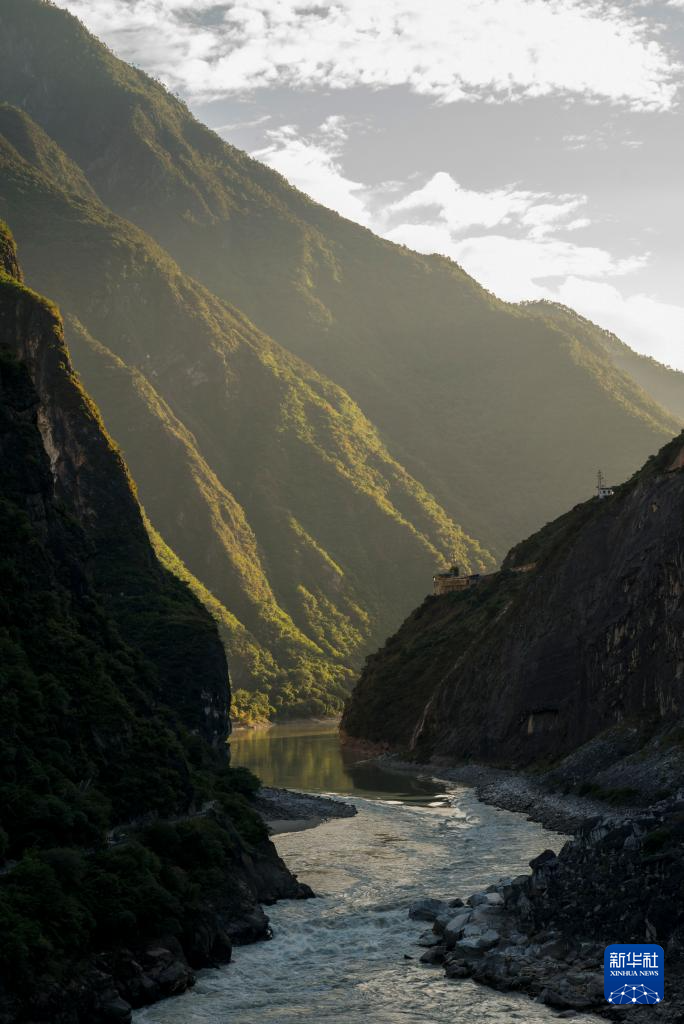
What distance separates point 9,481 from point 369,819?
3816 centimetres

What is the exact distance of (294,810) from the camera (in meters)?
96.2

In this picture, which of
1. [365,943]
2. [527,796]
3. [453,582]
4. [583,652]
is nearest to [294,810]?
[527,796]

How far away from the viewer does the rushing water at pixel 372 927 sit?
137 ft

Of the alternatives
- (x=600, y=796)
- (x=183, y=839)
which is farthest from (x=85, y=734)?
(x=600, y=796)

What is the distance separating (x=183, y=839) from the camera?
54500 mm

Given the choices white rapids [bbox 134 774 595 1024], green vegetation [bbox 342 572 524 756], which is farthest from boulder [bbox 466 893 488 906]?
green vegetation [bbox 342 572 524 756]

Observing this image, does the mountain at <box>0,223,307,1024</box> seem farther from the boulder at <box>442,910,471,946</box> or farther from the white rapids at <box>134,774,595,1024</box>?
the boulder at <box>442,910,471,946</box>

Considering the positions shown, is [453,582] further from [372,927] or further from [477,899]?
[372,927]

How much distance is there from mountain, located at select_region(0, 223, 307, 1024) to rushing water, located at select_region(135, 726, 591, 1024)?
1.86 metres

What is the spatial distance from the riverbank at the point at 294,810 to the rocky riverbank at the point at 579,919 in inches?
1436

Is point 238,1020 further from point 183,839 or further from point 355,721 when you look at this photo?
point 355,721

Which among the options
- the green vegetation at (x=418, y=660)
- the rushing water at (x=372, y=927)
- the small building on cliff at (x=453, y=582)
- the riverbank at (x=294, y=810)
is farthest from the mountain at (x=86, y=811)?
the small building on cliff at (x=453, y=582)

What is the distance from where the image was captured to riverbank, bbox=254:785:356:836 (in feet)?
294

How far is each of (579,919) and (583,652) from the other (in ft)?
189
